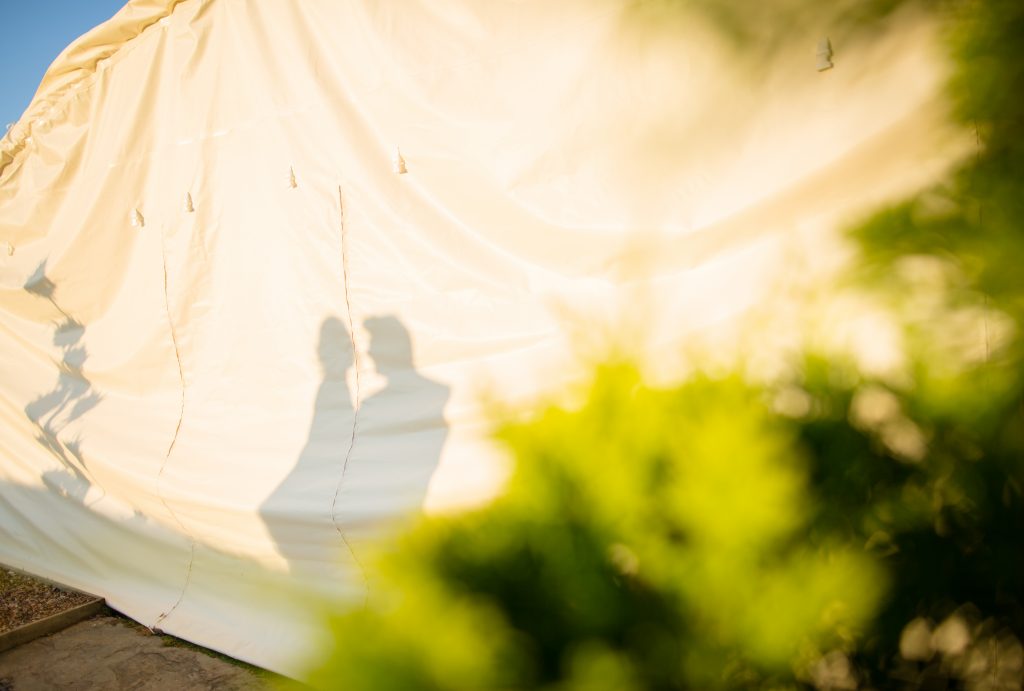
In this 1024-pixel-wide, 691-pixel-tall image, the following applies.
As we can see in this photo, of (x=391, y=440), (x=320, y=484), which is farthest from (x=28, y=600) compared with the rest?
(x=391, y=440)

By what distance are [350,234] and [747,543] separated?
183 cm

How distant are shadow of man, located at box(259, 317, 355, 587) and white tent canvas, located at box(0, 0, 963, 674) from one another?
0.01 meters

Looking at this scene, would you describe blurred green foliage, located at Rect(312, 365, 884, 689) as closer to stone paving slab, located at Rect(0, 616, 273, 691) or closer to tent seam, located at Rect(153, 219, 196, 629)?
stone paving slab, located at Rect(0, 616, 273, 691)

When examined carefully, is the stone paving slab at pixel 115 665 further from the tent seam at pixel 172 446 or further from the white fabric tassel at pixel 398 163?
the white fabric tassel at pixel 398 163

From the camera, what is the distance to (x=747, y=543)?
0.57 metres

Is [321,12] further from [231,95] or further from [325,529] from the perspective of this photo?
[325,529]

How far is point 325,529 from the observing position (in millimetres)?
2154

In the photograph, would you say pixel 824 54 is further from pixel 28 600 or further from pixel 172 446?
pixel 28 600

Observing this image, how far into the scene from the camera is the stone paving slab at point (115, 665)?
230 cm

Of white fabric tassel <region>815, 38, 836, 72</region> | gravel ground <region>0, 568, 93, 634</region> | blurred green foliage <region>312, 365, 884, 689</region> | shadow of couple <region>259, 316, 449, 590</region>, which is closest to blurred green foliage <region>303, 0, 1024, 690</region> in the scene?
blurred green foliage <region>312, 365, 884, 689</region>

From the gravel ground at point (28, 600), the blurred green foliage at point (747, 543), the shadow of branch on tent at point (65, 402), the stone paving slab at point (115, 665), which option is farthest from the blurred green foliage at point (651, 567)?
the gravel ground at point (28, 600)

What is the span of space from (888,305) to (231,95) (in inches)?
93.4

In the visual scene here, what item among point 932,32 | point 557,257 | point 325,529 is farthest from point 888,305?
point 325,529

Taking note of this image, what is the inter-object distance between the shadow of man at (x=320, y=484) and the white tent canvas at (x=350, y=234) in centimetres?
1
